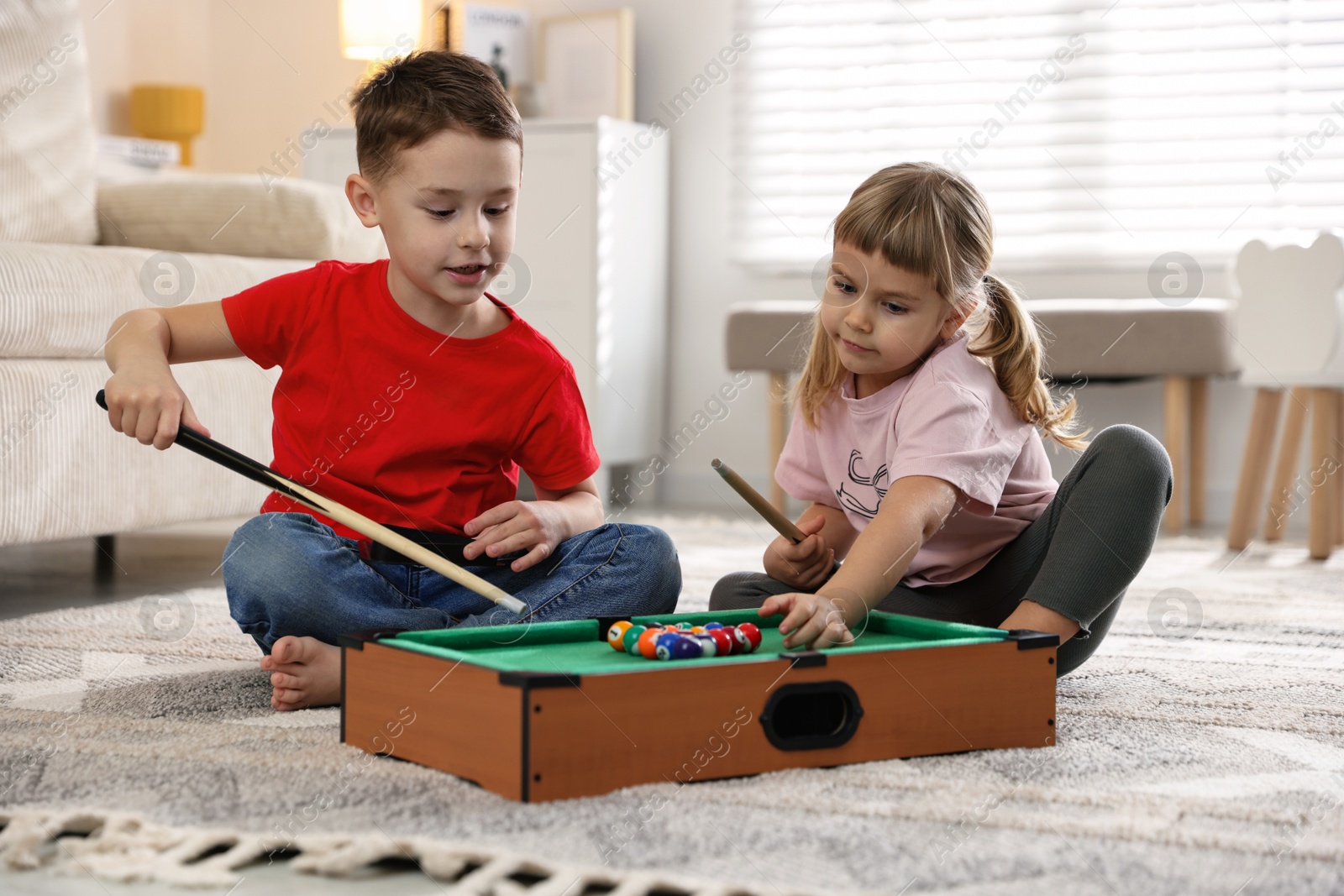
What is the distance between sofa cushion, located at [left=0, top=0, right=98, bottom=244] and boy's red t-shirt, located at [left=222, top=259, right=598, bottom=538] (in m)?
→ 0.84

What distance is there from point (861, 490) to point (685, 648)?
0.34 meters

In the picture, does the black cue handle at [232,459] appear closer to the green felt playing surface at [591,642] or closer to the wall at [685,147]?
the green felt playing surface at [591,642]

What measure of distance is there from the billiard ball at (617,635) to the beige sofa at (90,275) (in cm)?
82

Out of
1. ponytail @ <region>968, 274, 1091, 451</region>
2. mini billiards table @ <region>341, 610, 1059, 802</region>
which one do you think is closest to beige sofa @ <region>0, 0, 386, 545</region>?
mini billiards table @ <region>341, 610, 1059, 802</region>

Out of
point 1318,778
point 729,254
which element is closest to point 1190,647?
point 1318,778

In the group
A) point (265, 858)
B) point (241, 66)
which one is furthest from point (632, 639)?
point (241, 66)

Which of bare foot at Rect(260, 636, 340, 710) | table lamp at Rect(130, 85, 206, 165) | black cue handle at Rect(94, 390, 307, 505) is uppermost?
table lamp at Rect(130, 85, 206, 165)

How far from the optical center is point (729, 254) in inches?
122

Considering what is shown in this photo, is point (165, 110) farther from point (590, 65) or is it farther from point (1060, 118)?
point (1060, 118)

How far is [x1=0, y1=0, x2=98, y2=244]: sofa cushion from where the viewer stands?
1796mm

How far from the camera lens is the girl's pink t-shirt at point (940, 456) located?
3.30 ft

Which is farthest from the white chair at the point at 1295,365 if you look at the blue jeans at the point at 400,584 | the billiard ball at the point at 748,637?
the billiard ball at the point at 748,637

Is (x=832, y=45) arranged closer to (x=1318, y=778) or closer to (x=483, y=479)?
(x=483, y=479)

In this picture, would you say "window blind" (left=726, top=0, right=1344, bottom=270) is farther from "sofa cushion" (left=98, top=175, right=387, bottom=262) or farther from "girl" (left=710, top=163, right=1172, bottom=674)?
"girl" (left=710, top=163, right=1172, bottom=674)
